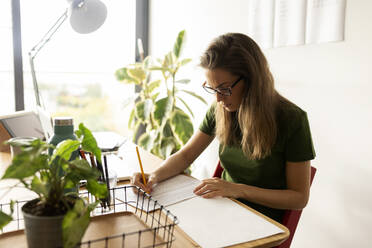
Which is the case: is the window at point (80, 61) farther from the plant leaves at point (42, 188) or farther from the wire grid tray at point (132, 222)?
the plant leaves at point (42, 188)

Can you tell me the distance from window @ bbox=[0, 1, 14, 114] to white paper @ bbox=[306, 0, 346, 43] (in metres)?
2.21

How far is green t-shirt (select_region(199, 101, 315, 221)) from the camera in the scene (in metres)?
1.16

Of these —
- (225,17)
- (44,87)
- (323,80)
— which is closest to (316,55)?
(323,80)

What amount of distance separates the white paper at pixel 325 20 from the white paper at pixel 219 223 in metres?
1.01

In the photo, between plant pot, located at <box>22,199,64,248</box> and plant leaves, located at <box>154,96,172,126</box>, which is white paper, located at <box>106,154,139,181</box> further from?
plant leaves, located at <box>154,96,172,126</box>

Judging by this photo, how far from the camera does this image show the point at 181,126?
2340 mm

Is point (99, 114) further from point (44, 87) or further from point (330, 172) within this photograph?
point (330, 172)

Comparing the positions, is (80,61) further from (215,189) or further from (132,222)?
(132,222)

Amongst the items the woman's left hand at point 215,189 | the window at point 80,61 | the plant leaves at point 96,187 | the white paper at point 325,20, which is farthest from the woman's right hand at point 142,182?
the window at point 80,61

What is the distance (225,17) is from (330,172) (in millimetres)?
1218

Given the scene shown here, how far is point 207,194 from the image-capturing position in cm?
101

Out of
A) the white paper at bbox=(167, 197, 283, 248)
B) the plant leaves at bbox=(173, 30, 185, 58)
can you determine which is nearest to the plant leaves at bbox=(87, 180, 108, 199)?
the white paper at bbox=(167, 197, 283, 248)

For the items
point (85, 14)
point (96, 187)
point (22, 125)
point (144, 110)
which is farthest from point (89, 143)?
Result: point (144, 110)

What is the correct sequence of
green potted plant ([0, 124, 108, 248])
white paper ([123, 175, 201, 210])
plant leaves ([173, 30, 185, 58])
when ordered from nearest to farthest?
green potted plant ([0, 124, 108, 248])
white paper ([123, 175, 201, 210])
plant leaves ([173, 30, 185, 58])
